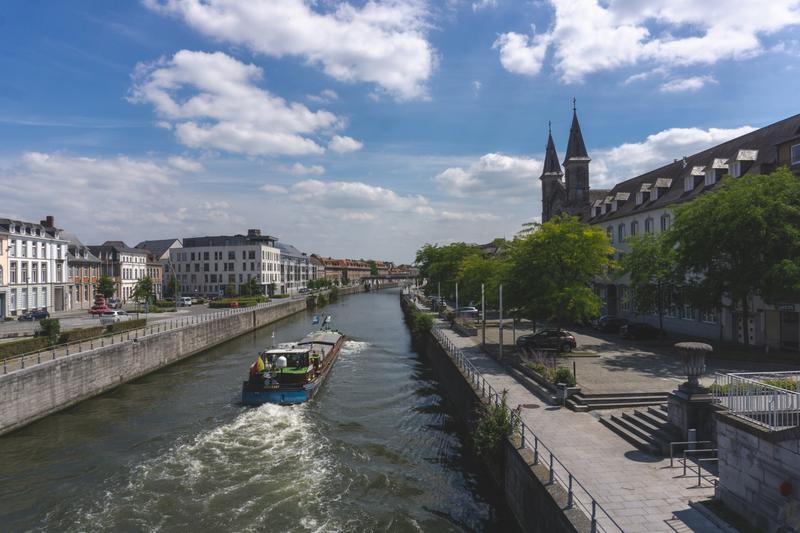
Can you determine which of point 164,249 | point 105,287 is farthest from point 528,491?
point 164,249

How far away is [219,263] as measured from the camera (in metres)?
113

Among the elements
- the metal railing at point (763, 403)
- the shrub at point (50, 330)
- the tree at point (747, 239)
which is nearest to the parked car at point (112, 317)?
the shrub at point (50, 330)

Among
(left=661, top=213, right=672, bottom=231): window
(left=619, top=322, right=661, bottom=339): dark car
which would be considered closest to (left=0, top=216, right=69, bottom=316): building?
(left=619, top=322, right=661, bottom=339): dark car

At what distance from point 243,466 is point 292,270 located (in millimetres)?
128664

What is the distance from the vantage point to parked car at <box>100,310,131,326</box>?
45.6 metres

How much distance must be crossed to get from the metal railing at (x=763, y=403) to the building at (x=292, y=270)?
125203 millimetres

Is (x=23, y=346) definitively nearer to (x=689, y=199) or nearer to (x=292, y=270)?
(x=689, y=199)

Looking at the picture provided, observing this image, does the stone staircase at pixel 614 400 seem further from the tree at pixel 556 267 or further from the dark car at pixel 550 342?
the dark car at pixel 550 342

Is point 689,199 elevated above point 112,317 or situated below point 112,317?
above

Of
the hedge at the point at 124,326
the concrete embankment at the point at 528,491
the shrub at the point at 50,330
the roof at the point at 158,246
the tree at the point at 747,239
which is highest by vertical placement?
the roof at the point at 158,246

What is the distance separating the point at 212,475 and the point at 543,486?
37.5 ft

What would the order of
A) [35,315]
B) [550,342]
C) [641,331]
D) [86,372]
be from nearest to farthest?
[86,372] → [550,342] → [641,331] → [35,315]

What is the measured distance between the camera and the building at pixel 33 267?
55375 millimetres

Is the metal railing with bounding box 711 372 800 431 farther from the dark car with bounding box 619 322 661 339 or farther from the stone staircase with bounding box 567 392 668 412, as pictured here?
the dark car with bounding box 619 322 661 339
